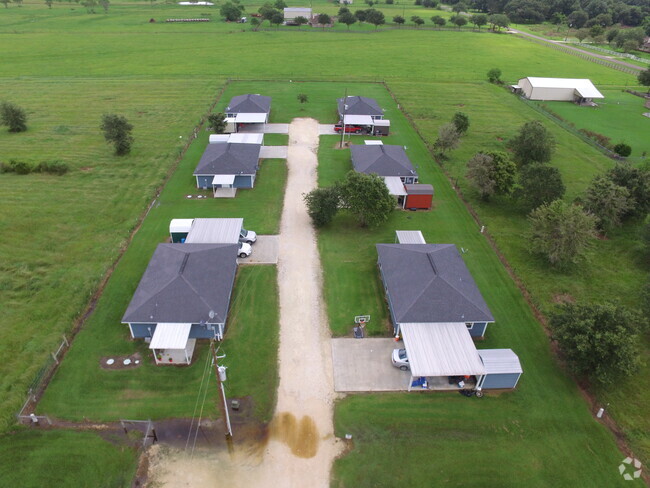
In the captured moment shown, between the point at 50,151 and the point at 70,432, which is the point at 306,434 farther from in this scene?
the point at 50,151

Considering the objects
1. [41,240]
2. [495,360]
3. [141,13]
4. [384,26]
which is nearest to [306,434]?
[495,360]

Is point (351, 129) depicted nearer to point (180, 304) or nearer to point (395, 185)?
point (395, 185)

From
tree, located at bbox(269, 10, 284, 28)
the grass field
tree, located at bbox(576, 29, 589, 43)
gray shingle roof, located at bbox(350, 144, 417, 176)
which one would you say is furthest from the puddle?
tree, located at bbox(576, 29, 589, 43)

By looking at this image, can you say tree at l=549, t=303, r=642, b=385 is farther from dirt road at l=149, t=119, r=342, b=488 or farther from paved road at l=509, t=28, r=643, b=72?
paved road at l=509, t=28, r=643, b=72

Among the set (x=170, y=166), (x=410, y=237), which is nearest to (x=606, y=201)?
(x=410, y=237)

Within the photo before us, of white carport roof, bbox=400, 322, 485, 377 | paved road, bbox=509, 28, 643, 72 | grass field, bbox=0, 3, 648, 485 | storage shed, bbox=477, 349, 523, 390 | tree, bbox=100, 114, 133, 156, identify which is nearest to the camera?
white carport roof, bbox=400, 322, 485, 377

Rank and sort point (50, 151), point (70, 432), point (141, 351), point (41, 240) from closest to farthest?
point (70, 432)
point (141, 351)
point (41, 240)
point (50, 151)

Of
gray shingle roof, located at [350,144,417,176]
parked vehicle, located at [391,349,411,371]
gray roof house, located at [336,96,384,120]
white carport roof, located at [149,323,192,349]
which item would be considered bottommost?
parked vehicle, located at [391,349,411,371]

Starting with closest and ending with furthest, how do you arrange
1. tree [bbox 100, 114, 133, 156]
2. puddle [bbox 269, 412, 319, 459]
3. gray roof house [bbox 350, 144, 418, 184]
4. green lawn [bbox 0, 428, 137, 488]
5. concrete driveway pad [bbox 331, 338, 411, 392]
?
1. green lawn [bbox 0, 428, 137, 488]
2. puddle [bbox 269, 412, 319, 459]
3. concrete driveway pad [bbox 331, 338, 411, 392]
4. gray roof house [bbox 350, 144, 418, 184]
5. tree [bbox 100, 114, 133, 156]
